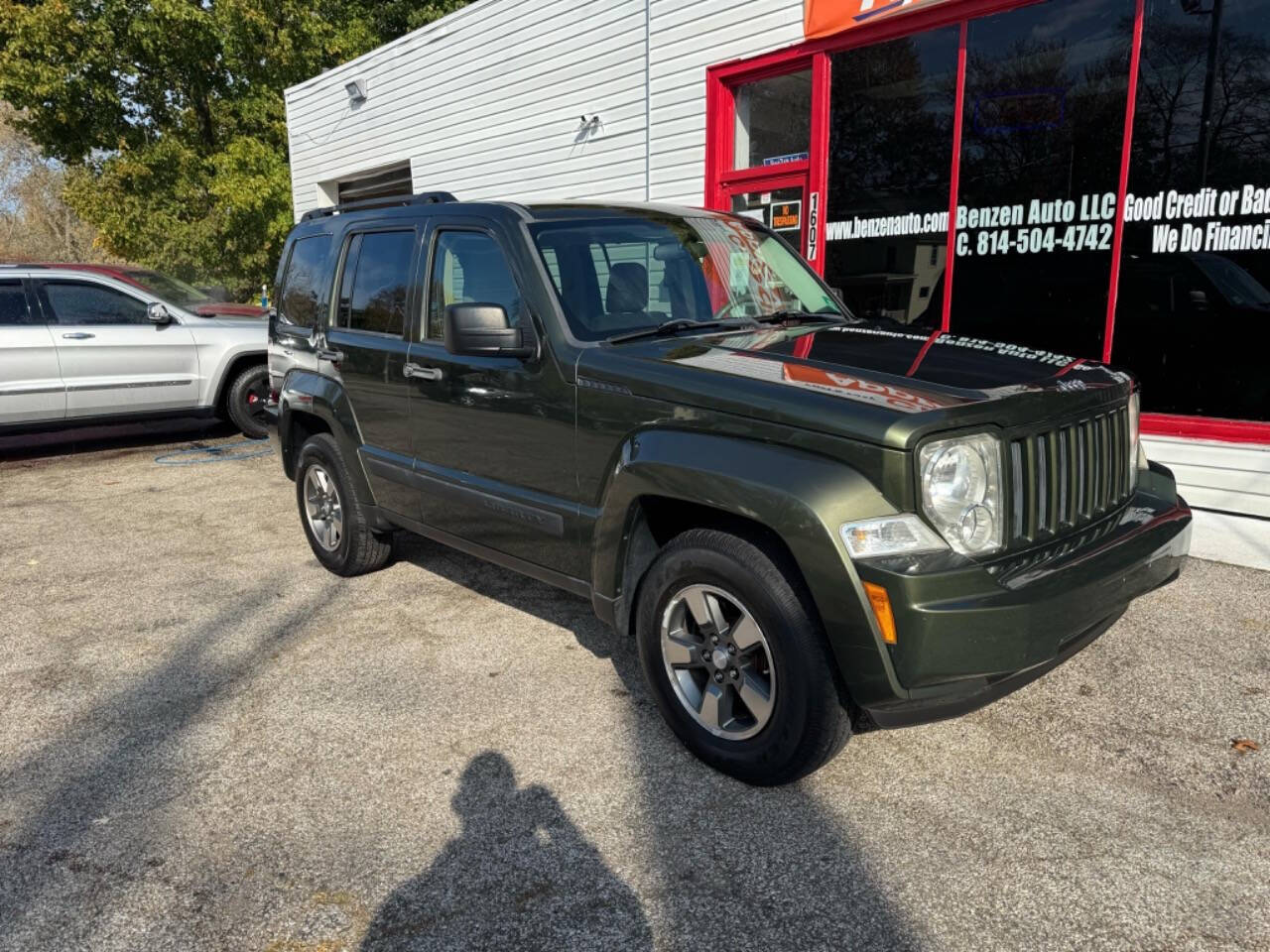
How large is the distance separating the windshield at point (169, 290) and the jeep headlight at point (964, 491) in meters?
9.13

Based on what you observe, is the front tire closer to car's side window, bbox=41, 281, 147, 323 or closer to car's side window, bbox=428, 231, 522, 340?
car's side window, bbox=428, 231, 522, 340

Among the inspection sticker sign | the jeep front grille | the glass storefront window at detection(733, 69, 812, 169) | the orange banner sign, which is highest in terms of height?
the orange banner sign

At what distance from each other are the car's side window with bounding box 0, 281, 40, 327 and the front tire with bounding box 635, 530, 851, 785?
8.13 m

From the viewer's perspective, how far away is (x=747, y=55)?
7.87m

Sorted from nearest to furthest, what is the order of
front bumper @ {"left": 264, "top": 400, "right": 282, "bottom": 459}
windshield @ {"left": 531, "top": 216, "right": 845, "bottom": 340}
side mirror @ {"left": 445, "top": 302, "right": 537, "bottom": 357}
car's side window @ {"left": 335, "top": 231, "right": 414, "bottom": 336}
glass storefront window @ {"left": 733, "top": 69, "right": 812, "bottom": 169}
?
side mirror @ {"left": 445, "top": 302, "right": 537, "bottom": 357} → windshield @ {"left": 531, "top": 216, "right": 845, "bottom": 340} → car's side window @ {"left": 335, "top": 231, "right": 414, "bottom": 336} → front bumper @ {"left": 264, "top": 400, "right": 282, "bottom": 459} → glass storefront window @ {"left": 733, "top": 69, "right": 812, "bottom": 169}

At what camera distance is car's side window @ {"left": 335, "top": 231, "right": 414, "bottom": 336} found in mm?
4266

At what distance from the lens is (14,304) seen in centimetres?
850

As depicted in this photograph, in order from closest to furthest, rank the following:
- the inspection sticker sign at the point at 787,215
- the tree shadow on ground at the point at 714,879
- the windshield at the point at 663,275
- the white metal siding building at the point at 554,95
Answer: the tree shadow on ground at the point at 714,879
the windshield at the point at 663,275
the inspection sticker sign at the point at 787,215
the white metal siding building at the point at 554,95

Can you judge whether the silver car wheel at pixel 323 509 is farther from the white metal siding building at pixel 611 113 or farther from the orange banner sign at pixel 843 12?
the orange banner sign at pixel 843 12

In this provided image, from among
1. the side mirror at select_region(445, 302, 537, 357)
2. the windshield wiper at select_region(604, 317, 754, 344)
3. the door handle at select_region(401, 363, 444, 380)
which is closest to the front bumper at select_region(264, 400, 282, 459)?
the door handle at select_region(401, 363, 444, 380)

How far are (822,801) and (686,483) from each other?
1.10m

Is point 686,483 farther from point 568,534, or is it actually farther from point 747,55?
point 747,55

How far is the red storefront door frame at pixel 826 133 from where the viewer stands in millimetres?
5625

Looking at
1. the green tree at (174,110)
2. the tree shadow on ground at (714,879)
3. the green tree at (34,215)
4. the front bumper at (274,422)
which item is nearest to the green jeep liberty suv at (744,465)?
the tree shadow on ground at (714,879)
